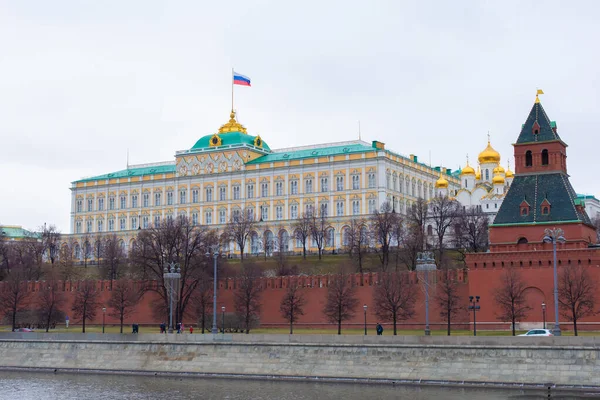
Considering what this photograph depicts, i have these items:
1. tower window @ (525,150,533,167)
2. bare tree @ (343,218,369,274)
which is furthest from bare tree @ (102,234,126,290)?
tower window @ (525,150,533,167)

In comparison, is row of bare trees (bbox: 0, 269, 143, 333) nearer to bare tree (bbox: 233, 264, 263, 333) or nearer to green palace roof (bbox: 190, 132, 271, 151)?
bare tree (bbox: 233, 264, 263, 333)

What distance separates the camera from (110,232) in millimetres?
120062

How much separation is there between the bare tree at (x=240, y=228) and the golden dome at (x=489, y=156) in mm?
27830

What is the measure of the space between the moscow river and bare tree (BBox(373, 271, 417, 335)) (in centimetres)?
1405

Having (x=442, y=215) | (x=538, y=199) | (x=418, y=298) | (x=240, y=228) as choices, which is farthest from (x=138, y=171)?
(x=538, y=199)

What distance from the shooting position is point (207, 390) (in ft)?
146

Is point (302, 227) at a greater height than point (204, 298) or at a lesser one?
greater

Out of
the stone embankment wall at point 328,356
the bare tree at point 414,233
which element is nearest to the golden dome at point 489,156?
the bare tree at point 414,233

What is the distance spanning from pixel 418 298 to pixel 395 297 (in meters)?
2.51

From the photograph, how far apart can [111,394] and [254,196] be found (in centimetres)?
6878

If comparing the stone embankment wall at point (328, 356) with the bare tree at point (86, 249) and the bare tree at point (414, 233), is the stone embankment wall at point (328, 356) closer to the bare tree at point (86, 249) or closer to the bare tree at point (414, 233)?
the bare tree at point (414, 233)

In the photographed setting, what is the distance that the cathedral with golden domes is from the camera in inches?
4227

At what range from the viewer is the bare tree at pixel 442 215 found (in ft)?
297

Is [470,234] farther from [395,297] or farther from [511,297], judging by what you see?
[511,297]
